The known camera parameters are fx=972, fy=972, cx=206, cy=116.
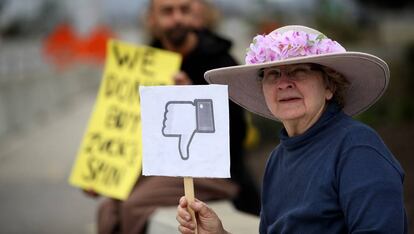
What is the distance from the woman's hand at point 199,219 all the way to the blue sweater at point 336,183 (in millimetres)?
198

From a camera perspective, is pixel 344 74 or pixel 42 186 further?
pixel 42 186

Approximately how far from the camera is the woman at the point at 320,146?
300cm

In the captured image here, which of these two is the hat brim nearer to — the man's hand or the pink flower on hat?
the pink flower on hat

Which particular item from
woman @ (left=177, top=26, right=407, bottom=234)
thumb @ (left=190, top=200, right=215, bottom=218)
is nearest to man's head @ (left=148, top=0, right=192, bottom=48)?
woman @ (left=177, top=26, right=407, bottom=234)

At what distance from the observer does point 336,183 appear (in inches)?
122

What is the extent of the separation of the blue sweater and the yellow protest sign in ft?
8.09

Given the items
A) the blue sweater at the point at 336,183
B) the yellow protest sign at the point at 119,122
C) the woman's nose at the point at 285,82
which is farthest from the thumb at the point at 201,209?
the yellow protest sign at the point at 119,122

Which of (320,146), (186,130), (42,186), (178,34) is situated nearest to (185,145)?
(186,130)

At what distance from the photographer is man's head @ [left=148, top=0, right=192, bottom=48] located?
5918 millimetres

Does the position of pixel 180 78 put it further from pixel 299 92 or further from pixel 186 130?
pixel 299 92

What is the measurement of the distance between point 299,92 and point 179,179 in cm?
253

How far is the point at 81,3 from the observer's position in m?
36.9

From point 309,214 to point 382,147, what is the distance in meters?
0.32

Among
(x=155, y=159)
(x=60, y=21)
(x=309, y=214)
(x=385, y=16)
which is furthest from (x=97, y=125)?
(x=60, y=21)
